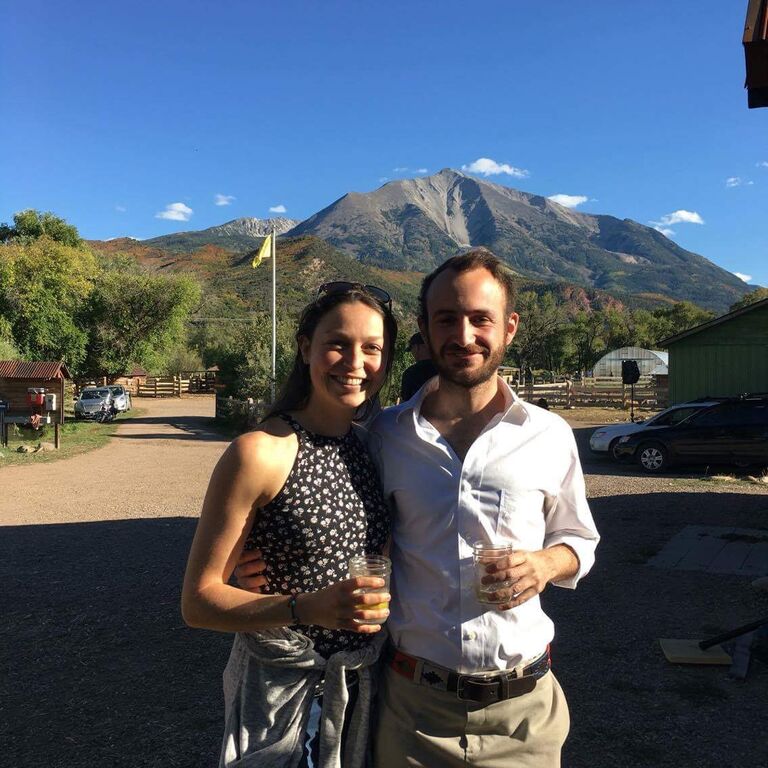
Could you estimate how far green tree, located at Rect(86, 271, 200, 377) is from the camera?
39.8m

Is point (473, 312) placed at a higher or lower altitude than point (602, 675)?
higher

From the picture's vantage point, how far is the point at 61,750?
143 inches

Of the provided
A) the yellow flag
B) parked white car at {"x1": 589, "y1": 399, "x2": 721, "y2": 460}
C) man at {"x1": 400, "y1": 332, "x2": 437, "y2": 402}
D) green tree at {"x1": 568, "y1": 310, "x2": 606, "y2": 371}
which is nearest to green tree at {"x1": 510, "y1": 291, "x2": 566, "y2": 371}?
green tree at {"x1": 568, "y1": 310, "x2": 606, "y2": 371}

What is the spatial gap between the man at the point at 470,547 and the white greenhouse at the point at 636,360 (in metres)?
53.9

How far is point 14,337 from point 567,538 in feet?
114

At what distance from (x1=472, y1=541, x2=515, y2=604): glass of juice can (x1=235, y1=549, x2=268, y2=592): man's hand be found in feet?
1.67

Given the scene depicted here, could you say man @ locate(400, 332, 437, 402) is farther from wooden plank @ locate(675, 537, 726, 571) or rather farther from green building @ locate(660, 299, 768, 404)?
green building @ locate(660, 299, 768, 404)

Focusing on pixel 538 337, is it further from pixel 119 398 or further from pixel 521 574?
pixel 521 574

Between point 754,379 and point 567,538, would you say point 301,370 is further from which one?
point 754,379

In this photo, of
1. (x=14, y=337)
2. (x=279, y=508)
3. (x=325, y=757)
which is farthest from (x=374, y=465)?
(x=14, y=337)

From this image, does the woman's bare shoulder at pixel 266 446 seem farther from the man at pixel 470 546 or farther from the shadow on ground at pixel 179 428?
the shadow on ground at pixel 179 428

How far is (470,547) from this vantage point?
175 centimetres

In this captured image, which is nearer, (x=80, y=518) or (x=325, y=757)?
(x=325, y=757)

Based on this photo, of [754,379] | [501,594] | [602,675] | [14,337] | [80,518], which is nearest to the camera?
[501,594]
